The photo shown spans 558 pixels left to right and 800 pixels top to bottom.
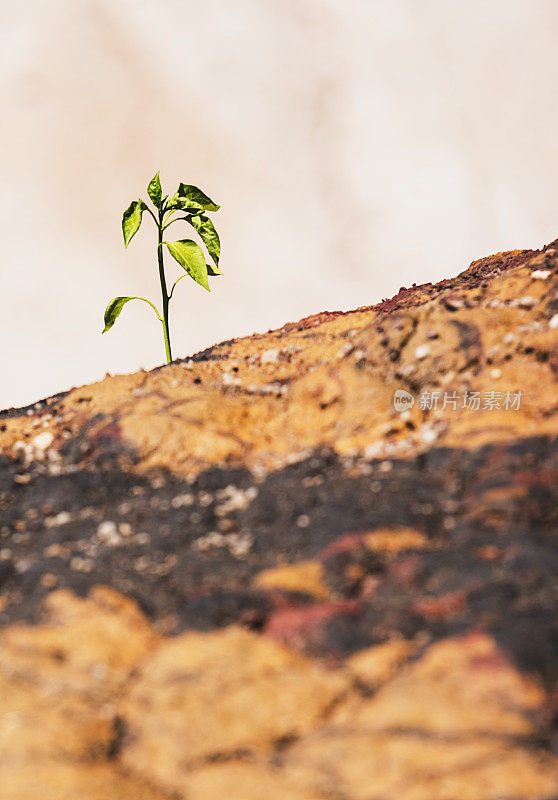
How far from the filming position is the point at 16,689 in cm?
347

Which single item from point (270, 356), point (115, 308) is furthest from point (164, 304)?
point (270, 356)

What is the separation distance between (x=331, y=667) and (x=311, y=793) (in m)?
0.70

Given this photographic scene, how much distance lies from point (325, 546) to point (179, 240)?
6.94 metres

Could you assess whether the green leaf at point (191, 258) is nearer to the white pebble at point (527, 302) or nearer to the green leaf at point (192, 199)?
the green leaf at point (192, 199)

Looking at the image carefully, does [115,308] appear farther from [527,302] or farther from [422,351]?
[527,302]

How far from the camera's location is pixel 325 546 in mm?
4148

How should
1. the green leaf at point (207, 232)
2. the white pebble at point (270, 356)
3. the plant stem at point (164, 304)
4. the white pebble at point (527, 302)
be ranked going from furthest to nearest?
1. the green leaf at point (207, 232)
2. the plant stem at point (164, 304)
3. the white pebble at point (270, 356)
4. the white pebble at point (527, 302)

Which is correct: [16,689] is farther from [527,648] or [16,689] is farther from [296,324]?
[296,324]

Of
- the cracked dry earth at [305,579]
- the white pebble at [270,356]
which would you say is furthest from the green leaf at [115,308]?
the cracked dry earth at [305,579]

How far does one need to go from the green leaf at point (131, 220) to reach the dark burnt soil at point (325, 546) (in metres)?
5.27

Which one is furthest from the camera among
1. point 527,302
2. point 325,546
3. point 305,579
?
point 527,302

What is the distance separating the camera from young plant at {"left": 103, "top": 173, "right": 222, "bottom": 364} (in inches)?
389

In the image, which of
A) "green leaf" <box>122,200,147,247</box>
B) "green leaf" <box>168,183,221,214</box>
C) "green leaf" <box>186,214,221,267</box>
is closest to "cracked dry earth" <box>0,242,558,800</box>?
"green leaf" <box>122,200,147,247</box>

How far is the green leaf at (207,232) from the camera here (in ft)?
34.0
